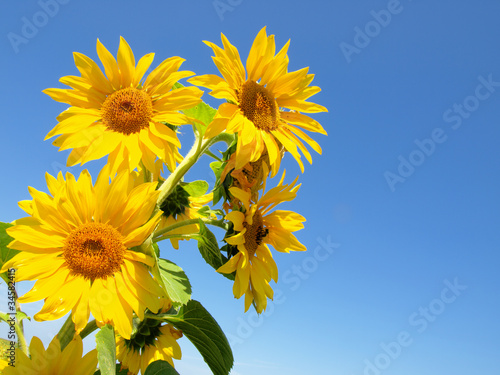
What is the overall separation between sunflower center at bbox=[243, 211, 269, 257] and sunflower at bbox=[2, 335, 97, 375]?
2.81ft

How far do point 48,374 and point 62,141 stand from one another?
0.93 m

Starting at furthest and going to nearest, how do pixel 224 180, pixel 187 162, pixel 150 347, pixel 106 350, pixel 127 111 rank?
pixel 150 347 → pixel 224 180 → pixel 187 162 → pixel 127 111 → pixel 106 350

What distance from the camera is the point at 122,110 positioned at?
1900 millimetres

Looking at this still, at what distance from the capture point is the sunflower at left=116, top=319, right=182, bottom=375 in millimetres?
2818

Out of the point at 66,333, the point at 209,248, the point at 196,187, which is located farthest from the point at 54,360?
the point at 196,187

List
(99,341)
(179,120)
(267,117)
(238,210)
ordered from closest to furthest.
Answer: (99,341) → (179,120) → (267,117) → (238,210)

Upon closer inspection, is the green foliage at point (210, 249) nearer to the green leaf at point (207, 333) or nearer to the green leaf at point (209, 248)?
the green leaf at point (209, 248)

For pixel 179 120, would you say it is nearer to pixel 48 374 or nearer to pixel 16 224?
A: pixel 16 224

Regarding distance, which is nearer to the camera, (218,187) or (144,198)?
(144,198)

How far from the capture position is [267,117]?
206 cm

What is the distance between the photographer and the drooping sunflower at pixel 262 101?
189 centimetres

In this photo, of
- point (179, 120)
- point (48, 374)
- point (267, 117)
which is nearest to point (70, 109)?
point (179, 120)

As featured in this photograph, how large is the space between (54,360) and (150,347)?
1179 millimetres

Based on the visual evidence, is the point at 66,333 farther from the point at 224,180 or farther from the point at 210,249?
the point at 224,180
